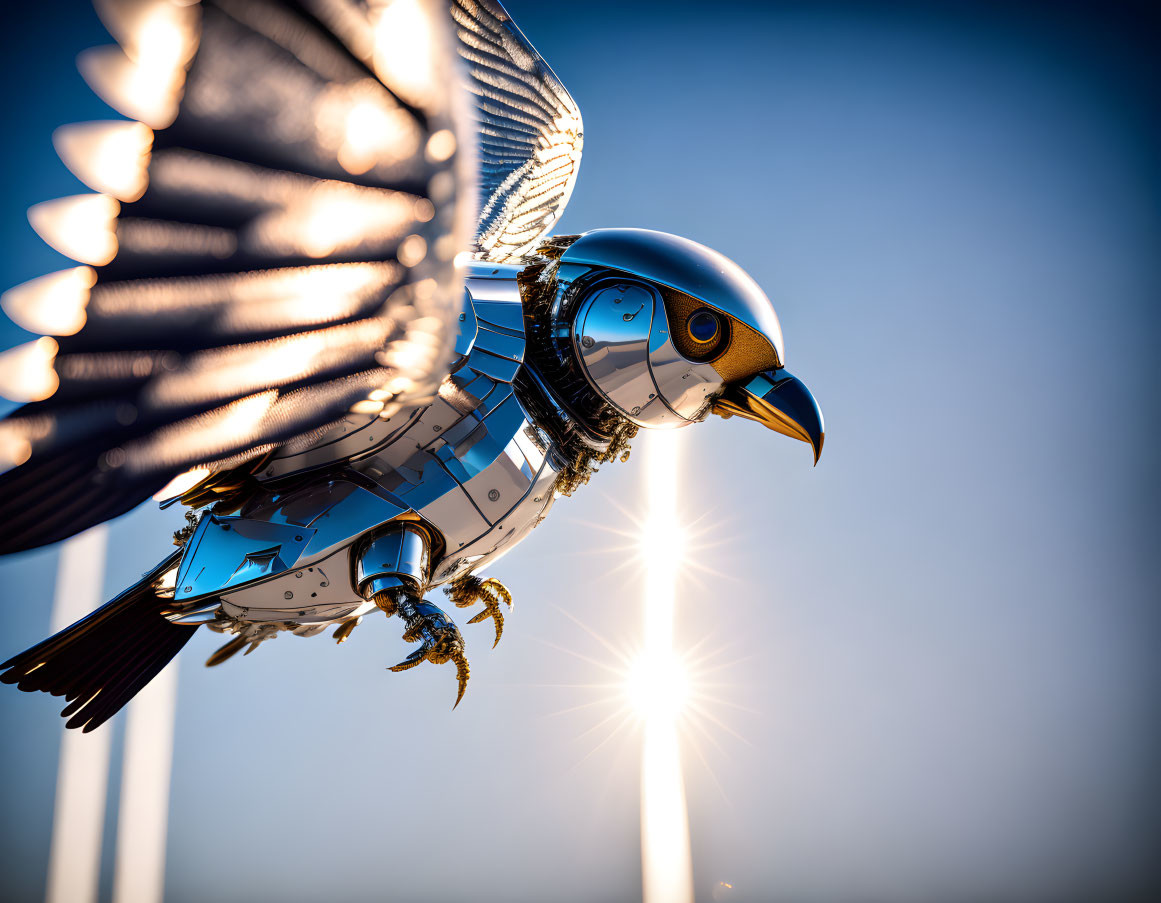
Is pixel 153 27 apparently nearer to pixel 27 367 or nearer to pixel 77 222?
pixel 77 222

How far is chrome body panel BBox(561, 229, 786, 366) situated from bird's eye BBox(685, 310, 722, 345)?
14mm

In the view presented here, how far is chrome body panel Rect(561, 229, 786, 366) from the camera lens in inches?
28.8

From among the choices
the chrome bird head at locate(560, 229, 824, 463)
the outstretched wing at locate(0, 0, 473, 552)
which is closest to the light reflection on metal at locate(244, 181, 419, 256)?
the outstretched wing at locate(0, 0, 473, 552)

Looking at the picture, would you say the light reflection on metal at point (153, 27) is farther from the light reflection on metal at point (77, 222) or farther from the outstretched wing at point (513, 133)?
the outstretched wing at point (513, 133)

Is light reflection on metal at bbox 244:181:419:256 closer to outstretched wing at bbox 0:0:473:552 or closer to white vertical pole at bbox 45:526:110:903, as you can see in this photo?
outstretched wing at bbox 0:0:473:552

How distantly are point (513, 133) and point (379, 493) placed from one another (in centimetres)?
49

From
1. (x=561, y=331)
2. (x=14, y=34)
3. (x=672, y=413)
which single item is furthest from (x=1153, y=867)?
(x=14, y=34)

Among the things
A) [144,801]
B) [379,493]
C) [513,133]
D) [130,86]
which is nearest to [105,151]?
[130,86]

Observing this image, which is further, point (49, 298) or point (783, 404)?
point (783, 404)

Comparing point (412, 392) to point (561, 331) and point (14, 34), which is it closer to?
point (561, 331)

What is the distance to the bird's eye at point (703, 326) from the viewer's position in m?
0.74

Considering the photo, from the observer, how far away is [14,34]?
73cm

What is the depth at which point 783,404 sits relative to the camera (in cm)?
75

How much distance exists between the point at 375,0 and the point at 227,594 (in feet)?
1.70
